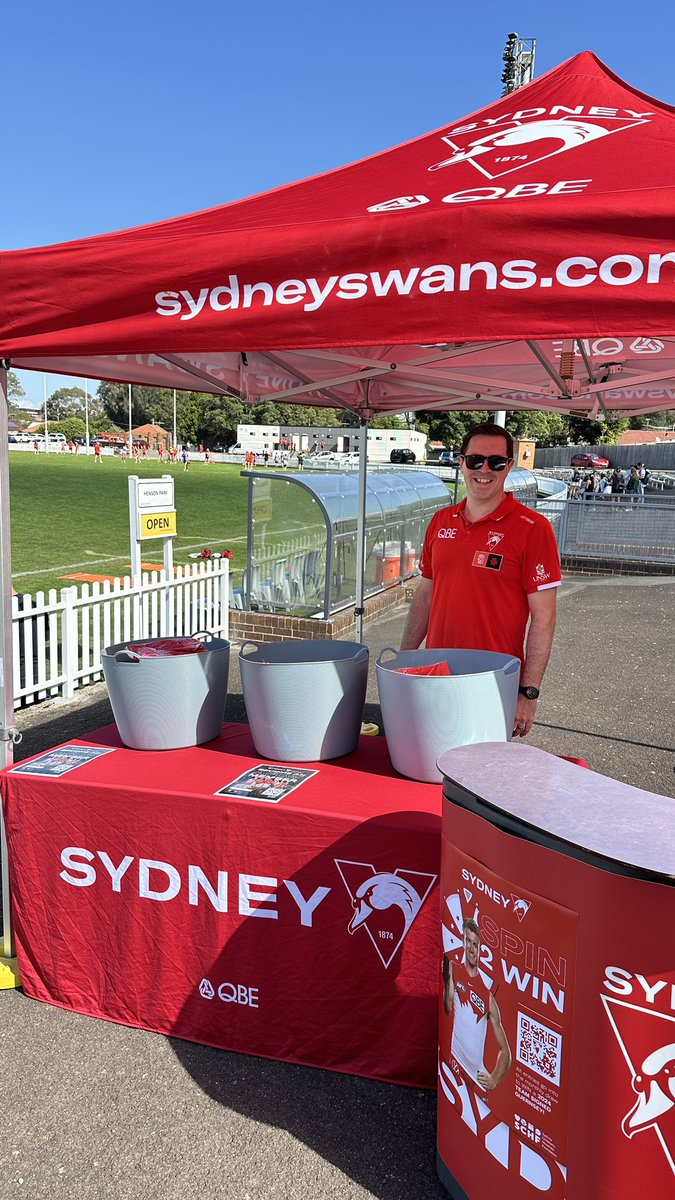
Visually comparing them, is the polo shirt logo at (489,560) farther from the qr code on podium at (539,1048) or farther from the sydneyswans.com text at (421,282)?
the qr code on podium at (539,1048)

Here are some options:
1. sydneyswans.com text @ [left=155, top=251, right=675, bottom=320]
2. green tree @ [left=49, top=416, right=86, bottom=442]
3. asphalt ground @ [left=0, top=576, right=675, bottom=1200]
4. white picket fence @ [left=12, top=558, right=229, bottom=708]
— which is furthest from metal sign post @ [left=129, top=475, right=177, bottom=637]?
green tree @ [left=49, top=416, right=86, bottom=442]

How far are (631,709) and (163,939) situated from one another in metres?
5.45

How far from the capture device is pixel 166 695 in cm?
296

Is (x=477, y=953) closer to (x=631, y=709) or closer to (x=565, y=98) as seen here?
(x=565, y=98)

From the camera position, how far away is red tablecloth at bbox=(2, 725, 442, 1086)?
257cm

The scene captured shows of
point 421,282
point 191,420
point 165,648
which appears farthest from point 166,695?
point 191,420

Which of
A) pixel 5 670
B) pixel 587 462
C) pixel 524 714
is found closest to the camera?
pixel 5 670

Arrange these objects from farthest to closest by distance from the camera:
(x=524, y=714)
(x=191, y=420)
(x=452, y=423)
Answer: (x=191, y=420), (x=452, y=423), (x=524, y=714)

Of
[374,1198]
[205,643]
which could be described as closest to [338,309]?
[205,643]

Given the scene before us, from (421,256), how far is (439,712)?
1.27 m

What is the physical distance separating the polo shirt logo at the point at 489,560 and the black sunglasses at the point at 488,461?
0.32 meters

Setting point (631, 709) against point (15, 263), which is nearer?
point (15, 263)

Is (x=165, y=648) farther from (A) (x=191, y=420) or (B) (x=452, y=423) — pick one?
(A) (x=191, y=420)

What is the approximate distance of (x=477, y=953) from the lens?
6.64 ft
